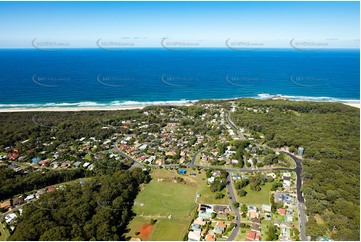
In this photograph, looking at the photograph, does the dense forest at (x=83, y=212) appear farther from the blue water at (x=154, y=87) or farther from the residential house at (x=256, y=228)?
the blue water at (x=154, y=87)

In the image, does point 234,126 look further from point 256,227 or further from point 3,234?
point 3,234

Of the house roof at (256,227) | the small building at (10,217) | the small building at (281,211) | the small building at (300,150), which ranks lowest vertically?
the small building at (10,217)

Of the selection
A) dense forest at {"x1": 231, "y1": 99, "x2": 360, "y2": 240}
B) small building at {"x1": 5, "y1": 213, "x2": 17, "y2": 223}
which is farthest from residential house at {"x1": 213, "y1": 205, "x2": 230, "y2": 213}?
small building at {"x1": 5, "y1": 213, "x2": 17, "y2": 223}

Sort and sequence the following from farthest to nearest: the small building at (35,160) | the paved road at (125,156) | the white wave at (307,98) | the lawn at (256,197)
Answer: the white wave at (307,98)
the small building at (35,160)
the paved road at (125,156)
the lawn at (256,197)

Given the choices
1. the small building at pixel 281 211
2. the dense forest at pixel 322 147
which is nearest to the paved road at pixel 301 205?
the dense forest at pixel 322 147

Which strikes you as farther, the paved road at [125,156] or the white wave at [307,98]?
the white wave at [307,98]
